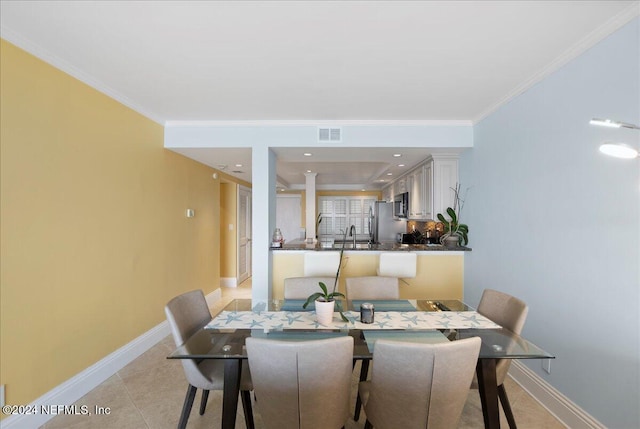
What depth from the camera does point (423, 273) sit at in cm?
365

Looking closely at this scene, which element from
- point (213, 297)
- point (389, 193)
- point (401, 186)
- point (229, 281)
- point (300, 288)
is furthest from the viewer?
point (389, 193)

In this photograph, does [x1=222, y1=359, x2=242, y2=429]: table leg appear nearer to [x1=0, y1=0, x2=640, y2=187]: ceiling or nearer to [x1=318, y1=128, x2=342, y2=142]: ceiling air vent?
[x1=0, y1=0, x2=640, y2=187]: ceiling

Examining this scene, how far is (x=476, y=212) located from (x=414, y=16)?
2.36 m

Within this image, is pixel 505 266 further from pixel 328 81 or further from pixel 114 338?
pixel 114 338

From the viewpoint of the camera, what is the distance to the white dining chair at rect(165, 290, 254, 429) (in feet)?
5.55

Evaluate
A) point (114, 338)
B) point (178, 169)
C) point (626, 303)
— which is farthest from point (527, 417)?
point (178, 169)

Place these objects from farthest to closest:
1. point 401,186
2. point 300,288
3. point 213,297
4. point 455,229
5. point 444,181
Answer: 1. point 401,186
2. point 213,297
3. point 444,181
4. point 455,229
5. point 300,288

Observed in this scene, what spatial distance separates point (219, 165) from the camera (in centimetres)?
459

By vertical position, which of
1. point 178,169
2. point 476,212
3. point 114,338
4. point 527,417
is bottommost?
point 527,417

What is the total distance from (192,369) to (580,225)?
2.62 metres

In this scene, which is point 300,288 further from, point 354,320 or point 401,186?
point 401,186

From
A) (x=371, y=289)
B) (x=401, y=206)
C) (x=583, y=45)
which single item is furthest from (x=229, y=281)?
(x=583, y=45)

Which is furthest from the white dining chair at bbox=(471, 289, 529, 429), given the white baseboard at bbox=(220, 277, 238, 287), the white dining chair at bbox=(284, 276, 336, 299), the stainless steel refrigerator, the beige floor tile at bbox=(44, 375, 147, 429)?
the white baseboard at bbox=(220, 277, 238, 287)

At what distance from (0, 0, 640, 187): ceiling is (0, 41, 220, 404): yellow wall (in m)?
0.28
